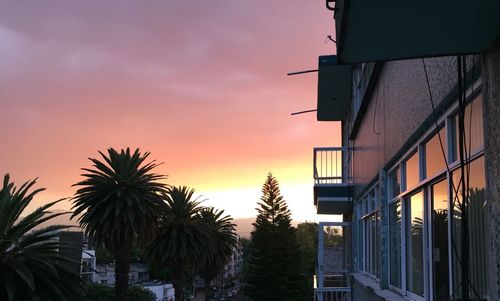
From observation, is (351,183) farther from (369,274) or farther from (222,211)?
(222,211)

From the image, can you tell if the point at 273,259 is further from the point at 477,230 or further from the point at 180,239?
the point at 477,230

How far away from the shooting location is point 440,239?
5633mm

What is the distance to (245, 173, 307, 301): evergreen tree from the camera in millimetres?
55125

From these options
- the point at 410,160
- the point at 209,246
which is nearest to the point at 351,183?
the point at 410,160

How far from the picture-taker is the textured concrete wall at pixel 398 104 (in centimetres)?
520

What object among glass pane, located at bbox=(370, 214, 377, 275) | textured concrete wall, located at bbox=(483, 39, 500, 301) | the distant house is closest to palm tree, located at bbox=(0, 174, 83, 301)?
glass pane, located at bbox=(370, 214, 377, 275)

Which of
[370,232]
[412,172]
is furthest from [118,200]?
[412,172]

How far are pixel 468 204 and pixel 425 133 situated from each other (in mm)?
1678

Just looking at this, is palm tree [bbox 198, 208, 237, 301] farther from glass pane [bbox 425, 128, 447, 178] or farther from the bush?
glass pane [bbox 425, 128, 447, 178]

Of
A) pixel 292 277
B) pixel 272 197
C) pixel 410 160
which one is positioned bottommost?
pixel 292 277

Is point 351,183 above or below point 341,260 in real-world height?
above

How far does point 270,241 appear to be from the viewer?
5684cm

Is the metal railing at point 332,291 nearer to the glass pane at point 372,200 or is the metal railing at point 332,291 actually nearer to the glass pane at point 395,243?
the glass pane at point 372,200

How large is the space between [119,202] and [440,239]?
2442 cm
